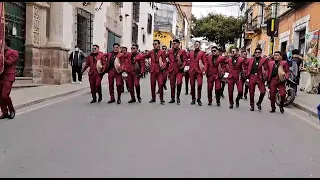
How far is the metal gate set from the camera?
14923 millimetres

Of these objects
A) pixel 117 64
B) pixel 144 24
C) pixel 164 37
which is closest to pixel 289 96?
pixel 117 64

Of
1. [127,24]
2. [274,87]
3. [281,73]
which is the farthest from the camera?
[127,24]

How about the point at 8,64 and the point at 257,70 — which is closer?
the point at 8,64

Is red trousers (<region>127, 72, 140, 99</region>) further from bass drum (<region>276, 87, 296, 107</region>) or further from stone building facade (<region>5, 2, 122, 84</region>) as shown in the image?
stone building facade (<region>5, 2, 122, 84</region>)

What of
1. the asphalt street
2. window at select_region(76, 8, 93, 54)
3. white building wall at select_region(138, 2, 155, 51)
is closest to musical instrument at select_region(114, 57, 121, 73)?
the asphalt street

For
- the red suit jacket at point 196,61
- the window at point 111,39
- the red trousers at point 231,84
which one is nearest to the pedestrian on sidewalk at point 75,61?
the red suit jacket at point 196,61

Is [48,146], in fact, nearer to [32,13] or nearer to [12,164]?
[12,164]

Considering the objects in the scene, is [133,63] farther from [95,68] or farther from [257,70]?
[257,70]

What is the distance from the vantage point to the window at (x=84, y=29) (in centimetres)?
2111

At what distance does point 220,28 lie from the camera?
5156cm

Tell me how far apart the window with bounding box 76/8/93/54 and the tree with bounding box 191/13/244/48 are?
30.8 metres

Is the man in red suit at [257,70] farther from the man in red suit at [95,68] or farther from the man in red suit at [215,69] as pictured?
the man in red suit at [95,68]

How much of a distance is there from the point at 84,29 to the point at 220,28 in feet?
104

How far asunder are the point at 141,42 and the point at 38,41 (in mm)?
23899
